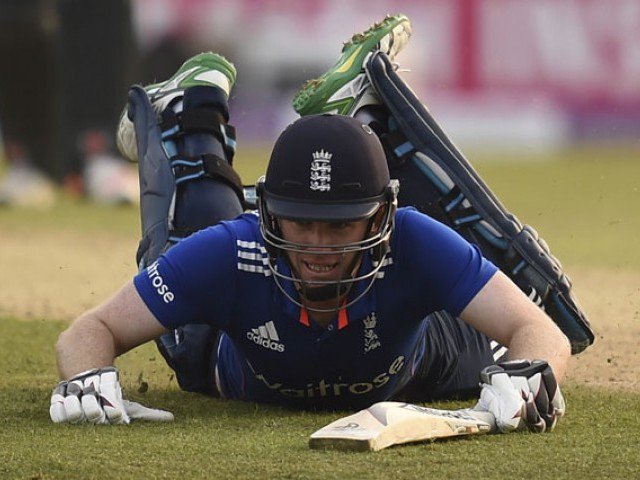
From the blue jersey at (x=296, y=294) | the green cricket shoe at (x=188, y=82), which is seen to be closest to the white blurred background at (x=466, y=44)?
the green cricket shoe at (x=188, y=82)

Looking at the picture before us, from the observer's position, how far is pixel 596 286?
8711 millimetres

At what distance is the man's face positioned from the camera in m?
4.08

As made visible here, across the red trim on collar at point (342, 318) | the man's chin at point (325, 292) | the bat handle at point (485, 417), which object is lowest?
the bat handle at point (485, 417)

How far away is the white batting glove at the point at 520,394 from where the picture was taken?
159 inches

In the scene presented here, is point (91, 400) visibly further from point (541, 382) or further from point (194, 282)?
point (541, 382)

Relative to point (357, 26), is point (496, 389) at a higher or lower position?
lower

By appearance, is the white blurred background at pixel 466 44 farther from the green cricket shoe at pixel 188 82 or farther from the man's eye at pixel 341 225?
the man's eye at pixel 341 225

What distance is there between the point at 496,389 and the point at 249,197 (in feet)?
6.61

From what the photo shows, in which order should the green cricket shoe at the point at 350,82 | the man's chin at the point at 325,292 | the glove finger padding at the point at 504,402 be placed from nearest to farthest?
the glove finger padding at the point at 504,402, the man's chin at the point at 325,292, the green cricket shoe at the point at 350,82

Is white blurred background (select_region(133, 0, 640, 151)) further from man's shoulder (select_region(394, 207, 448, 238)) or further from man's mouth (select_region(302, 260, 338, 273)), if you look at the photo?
man's mouth (select_region(302, 260, 338, 273))

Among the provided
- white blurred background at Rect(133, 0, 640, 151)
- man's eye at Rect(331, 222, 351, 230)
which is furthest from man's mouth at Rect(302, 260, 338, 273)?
white blurred background at Rect(133, 0, 640, 151)

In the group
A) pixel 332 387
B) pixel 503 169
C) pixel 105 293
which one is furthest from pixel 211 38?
pixel 332 387

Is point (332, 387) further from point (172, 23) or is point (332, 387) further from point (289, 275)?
point (172, 23)

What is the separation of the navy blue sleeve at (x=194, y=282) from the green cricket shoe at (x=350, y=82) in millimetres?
1483
